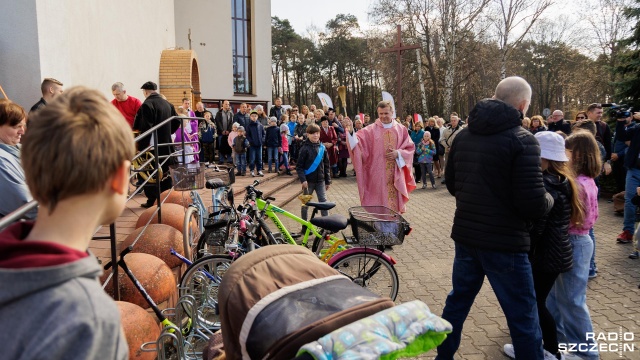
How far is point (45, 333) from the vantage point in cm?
101

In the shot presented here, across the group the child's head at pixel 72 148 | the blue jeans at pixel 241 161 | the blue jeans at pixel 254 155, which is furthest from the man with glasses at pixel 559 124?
the child's head at pixel 72 148

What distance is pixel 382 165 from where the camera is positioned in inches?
275

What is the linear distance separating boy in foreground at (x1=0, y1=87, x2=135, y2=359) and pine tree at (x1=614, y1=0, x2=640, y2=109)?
15.2 metres

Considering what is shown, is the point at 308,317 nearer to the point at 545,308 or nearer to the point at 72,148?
the point at 72,148

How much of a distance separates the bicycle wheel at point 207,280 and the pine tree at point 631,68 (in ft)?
43.7

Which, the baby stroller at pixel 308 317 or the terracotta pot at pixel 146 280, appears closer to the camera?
the baby stroller at pixel 308 317

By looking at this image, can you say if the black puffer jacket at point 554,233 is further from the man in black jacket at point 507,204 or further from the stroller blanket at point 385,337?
the stroller blanket at point 385,337

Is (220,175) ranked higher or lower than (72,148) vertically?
lower

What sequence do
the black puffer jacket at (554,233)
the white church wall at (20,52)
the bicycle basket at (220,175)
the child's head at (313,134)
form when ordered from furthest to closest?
1. the child's head at (313,134)
2. the white church wall at (20,52)
3. the bicycle basket at (220,175)
4. the black puffer jacket at (554,233)

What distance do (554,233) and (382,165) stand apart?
383 centimetres

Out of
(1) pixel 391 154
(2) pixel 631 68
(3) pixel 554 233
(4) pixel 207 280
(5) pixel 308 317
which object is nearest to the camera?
(5) pixel 308 317

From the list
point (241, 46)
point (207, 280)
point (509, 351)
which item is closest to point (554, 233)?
point (509, 351)

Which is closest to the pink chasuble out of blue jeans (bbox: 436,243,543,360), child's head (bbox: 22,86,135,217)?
blue jeans (bbox: 436,243,543,360)

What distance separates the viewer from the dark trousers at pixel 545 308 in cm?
332
